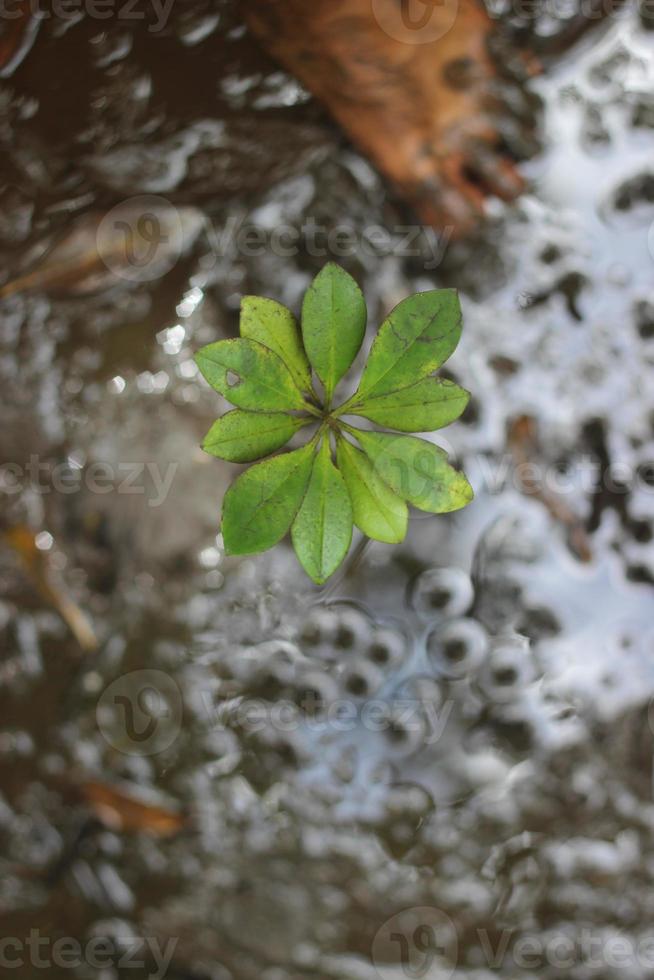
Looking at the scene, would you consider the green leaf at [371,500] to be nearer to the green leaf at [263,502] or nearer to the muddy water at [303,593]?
the green leaf at [263,502]

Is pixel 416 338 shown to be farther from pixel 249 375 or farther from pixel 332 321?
pixel 249 375

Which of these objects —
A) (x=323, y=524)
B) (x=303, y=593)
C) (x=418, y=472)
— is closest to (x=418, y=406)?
(x=418, y=472)

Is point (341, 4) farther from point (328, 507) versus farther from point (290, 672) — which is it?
point (290, 672)

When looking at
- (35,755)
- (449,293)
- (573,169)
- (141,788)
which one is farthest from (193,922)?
(573,169)

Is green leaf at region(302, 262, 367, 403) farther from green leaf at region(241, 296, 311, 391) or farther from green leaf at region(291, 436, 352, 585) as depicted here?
green leaf at region(291, 436, 352, 585)

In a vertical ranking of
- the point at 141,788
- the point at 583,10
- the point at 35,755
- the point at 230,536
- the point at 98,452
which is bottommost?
the point at 141,788

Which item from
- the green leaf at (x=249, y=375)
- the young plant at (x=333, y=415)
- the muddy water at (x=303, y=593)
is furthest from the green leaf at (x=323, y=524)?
the muddy water at (x=303, y=593)
